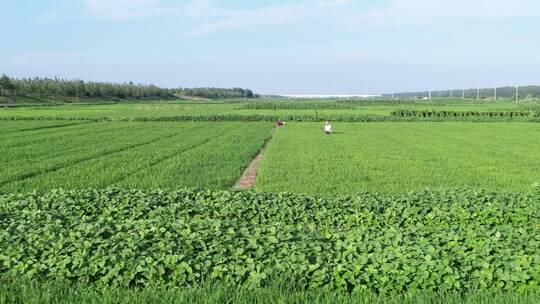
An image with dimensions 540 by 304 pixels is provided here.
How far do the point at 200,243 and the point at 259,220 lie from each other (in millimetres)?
2877

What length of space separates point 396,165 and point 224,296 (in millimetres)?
14252

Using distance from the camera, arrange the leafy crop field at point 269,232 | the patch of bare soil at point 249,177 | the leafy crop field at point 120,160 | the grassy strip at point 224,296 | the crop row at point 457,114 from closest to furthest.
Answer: the grassy strip at point 224,296 < the leafy crop field at point 269,232 < the leafy crop field at point 120,160 < the patch of bare soil at point 249,177 < the crop row at point 457,114

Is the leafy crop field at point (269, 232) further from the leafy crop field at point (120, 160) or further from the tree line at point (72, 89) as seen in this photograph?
the tree line at point (72, 89)

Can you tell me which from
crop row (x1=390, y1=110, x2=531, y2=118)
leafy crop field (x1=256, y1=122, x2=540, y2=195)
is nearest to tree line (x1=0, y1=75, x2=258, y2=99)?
crop row (x1=390, y1=110, x2=531, y2=118)

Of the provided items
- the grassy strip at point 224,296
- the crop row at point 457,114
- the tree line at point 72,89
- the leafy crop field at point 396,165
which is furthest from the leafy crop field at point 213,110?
the grassy strip at point 224,296

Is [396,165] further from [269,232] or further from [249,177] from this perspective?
[269,232]

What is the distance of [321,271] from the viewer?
567 cm

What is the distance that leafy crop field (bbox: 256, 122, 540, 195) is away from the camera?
14273 mm

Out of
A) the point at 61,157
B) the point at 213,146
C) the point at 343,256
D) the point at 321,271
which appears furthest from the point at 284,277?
the point at 213,146

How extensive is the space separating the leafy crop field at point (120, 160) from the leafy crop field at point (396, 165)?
66.6 inches

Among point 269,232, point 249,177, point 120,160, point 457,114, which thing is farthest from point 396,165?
point 457,114

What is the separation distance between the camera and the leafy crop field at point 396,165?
1427cm

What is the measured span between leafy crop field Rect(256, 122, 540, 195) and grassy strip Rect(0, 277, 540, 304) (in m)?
7.18

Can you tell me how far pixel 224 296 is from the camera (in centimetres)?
519
